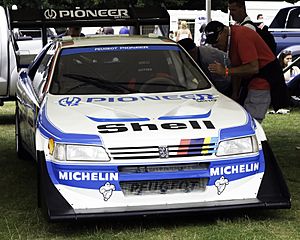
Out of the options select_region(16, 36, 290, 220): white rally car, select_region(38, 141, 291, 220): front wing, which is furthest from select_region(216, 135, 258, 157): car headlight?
select_region(38, 141, 291, 220): front wing

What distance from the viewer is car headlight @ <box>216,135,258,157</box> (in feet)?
17.6

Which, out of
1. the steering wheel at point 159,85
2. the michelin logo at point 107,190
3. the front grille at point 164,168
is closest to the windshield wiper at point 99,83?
the steering wheel at point 159,85

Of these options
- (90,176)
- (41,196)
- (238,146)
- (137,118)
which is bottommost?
(41,196)

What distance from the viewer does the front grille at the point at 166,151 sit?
5.22 m

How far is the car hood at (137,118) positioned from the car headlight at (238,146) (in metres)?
0.07

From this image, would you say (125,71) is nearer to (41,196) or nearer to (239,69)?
(239,69)

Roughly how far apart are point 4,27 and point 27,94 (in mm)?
4556

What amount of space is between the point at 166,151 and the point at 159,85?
1.49 metres

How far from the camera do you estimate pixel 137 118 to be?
5.58 m

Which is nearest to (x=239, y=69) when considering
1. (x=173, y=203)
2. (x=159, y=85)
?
(x=159, y=85)

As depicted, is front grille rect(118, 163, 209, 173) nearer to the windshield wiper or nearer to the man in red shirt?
the windshield wiper

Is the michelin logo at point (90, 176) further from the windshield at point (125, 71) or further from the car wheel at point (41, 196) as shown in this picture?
the windshield at point (125, 71)

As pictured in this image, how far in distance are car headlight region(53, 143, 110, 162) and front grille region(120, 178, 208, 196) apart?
254mm

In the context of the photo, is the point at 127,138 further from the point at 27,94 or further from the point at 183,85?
the point at 27,94
